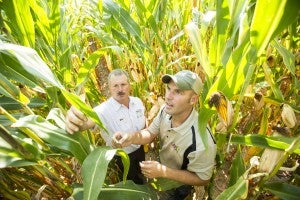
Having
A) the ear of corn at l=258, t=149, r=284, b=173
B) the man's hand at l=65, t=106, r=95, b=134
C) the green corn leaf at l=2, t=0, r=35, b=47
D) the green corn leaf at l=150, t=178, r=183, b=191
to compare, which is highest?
the green corn leaf at l=2, t=0, r=35, b=47

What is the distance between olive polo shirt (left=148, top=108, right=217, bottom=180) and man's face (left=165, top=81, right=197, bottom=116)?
5 cm

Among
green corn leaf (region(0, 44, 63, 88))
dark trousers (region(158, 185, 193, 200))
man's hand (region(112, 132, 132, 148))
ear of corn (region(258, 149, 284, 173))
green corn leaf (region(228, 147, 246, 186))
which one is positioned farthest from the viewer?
dark trousers (region(158, 185, 193, 200))

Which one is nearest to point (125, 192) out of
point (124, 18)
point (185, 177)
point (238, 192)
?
point (185, 177)

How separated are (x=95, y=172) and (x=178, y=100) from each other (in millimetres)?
465

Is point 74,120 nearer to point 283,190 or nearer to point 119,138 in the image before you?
point 119,138

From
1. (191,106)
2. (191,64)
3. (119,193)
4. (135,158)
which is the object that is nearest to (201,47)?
(191,106)

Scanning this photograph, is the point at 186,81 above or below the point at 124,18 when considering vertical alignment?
below

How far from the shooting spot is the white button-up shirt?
1153mm

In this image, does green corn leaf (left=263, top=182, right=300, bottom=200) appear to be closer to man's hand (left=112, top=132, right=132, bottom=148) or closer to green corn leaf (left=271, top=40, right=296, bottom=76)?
green corn leaf (left=271, top=40, right=296, bottom=76)

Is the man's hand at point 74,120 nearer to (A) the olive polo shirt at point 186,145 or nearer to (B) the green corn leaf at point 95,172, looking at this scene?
(B) the green corn leaf at point 95,172

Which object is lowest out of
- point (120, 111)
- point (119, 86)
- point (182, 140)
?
point (182, 140)

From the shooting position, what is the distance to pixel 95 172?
595mm

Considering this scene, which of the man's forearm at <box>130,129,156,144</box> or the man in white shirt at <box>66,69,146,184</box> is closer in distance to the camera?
the man's forearm at <box>130,129,156,144</box>


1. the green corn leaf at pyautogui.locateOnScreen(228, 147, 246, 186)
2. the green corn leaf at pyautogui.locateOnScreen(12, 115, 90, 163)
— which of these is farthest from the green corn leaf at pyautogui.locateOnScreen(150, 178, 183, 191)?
the green corn leaf at pyautogui.locateOnScreen(12, 115, 90, 163)
